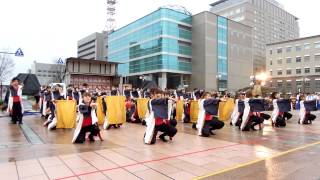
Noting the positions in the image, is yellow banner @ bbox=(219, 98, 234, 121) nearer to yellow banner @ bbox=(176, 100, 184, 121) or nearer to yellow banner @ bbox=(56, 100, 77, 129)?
yellow banner @ bbox=(176, 100, 184, 121)

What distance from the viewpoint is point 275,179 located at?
5750 mm

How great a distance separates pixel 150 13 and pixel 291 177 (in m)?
64.8

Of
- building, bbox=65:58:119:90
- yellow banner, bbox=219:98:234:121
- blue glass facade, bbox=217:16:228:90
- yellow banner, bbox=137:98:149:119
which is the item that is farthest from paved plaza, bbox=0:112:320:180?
blue glass facade, bbox=217:16:228:90

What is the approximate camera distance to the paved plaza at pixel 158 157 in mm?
5992

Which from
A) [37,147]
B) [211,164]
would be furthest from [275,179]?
[37,147]

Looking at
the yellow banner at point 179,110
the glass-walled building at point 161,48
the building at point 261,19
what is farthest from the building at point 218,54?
the yellow banner at point 179,110

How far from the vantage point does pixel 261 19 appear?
395ft

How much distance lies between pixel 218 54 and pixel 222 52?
5.45ft

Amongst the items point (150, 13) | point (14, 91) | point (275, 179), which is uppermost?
point (150, 13)

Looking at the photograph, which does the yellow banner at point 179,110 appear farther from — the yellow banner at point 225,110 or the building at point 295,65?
the building at point 295,65

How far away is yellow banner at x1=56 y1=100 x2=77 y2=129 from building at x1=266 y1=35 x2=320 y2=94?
73345mm

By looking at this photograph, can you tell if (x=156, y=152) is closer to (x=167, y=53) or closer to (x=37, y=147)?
(x=37, y=147)

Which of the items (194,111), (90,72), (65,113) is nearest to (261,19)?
(90,72)

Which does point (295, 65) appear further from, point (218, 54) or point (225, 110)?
point (225, 110)
